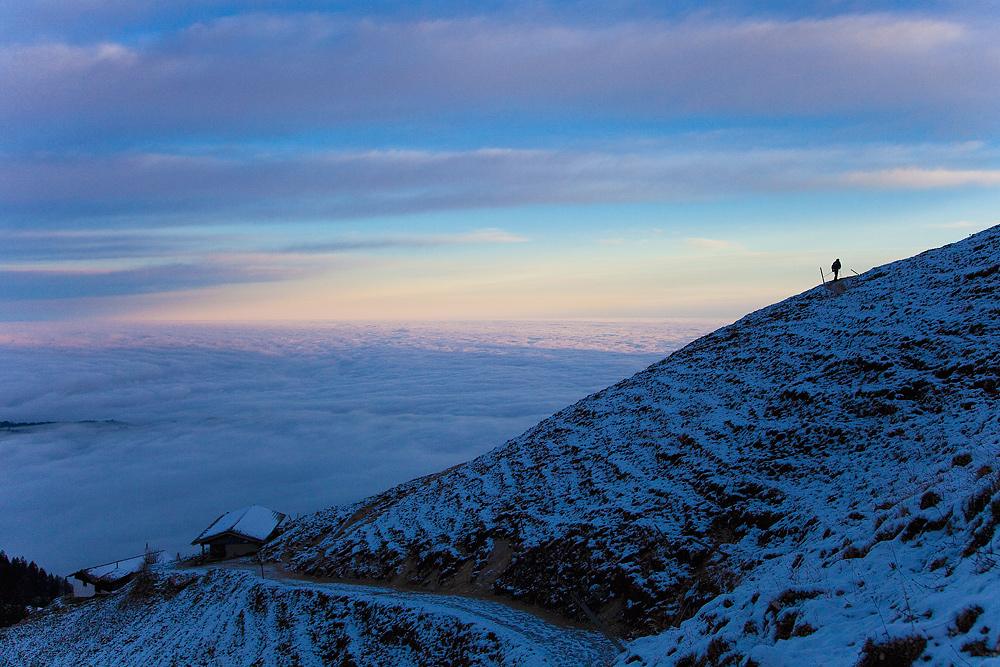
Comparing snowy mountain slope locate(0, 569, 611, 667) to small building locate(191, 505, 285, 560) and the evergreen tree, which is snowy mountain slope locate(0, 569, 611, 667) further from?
the evergreen tree

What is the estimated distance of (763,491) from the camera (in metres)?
19.4

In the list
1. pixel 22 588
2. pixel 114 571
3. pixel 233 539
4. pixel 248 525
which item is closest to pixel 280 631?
pixel 233 539

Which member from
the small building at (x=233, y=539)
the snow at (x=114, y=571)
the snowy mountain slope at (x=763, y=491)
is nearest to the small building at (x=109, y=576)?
the snow at (x=114, y=571)

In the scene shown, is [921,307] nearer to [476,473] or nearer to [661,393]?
[661,393]

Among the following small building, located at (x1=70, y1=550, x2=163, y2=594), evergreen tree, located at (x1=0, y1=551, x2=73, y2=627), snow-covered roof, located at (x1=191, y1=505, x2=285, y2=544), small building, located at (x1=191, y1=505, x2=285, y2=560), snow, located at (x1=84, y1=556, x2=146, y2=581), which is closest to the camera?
small building, located at (x1=191, y1=505, x2=285, y2=560)

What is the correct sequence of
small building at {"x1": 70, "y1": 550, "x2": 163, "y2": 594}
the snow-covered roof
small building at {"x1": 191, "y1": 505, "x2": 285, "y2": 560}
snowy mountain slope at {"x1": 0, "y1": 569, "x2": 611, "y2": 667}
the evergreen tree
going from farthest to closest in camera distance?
the evergreen tree
small building at {"x1": 70, "y1": 550, "x2": 163, "y2": 594}
the snow-covered roof
small building at {"x1": 191, "y1": 505, "x2": 285, "y2": 560}
snowy mountain slope at {"x1": 0, "y1": 569, "x2": 611, "y2": 667}

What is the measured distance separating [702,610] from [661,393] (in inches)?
792

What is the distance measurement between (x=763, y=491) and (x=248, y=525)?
37598 mm

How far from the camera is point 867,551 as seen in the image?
35.7 feet

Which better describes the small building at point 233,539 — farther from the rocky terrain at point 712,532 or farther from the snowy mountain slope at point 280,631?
the snowy mountain slope at point 280,631

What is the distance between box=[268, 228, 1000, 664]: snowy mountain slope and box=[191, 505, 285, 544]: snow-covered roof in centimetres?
666

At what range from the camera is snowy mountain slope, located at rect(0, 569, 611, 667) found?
1675cm

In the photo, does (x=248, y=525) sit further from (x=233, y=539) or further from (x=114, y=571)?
(x=114, y=571)

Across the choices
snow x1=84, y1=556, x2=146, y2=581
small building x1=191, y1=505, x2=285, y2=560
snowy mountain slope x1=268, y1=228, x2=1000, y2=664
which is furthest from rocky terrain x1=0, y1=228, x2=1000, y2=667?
snow x1=84, y1=556, x2=146, y2=581
